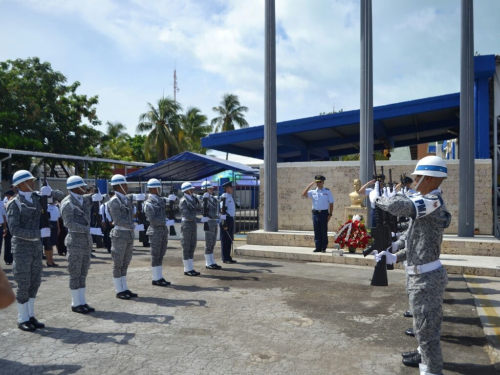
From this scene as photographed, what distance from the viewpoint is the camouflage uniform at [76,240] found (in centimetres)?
679

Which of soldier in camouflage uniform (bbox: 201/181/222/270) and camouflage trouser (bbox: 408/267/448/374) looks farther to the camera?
soldier in camouflage uniform (bbox: 201/181/222/270)

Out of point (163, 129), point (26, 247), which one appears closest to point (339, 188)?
point (26, 247)

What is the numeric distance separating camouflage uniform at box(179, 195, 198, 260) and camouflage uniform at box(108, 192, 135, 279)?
6.93ft

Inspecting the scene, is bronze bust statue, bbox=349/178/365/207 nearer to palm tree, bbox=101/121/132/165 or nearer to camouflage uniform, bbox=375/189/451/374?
camouflage uniform, bbox=375/189/451/374

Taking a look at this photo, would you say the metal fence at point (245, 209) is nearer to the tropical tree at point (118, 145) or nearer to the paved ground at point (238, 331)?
the paved ground at point (238, 331)

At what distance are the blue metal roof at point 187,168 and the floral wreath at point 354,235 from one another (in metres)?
7.65

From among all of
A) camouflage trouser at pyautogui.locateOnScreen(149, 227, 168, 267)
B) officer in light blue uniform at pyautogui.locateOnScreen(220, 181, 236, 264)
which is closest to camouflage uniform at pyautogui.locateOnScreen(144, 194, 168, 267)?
camouflage trouser at pyautogui.locateOnScreen(149, 227, 168, 267)

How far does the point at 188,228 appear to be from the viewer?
32.3 feet

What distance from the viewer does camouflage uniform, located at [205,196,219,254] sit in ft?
34.4

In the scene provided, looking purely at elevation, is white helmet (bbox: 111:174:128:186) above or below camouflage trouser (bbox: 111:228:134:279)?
above

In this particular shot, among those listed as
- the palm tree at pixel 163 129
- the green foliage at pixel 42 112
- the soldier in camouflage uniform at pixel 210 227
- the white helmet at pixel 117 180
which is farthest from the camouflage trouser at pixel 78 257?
the palm tree at pixel 163 129

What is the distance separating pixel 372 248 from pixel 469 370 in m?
1.57

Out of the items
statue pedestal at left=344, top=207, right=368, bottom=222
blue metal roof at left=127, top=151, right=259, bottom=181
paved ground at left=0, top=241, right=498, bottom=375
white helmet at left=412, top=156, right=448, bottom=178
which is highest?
blue metal roof at left=127, top=151, right=259, bottom=181

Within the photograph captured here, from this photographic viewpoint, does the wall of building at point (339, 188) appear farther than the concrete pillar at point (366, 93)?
Yes
